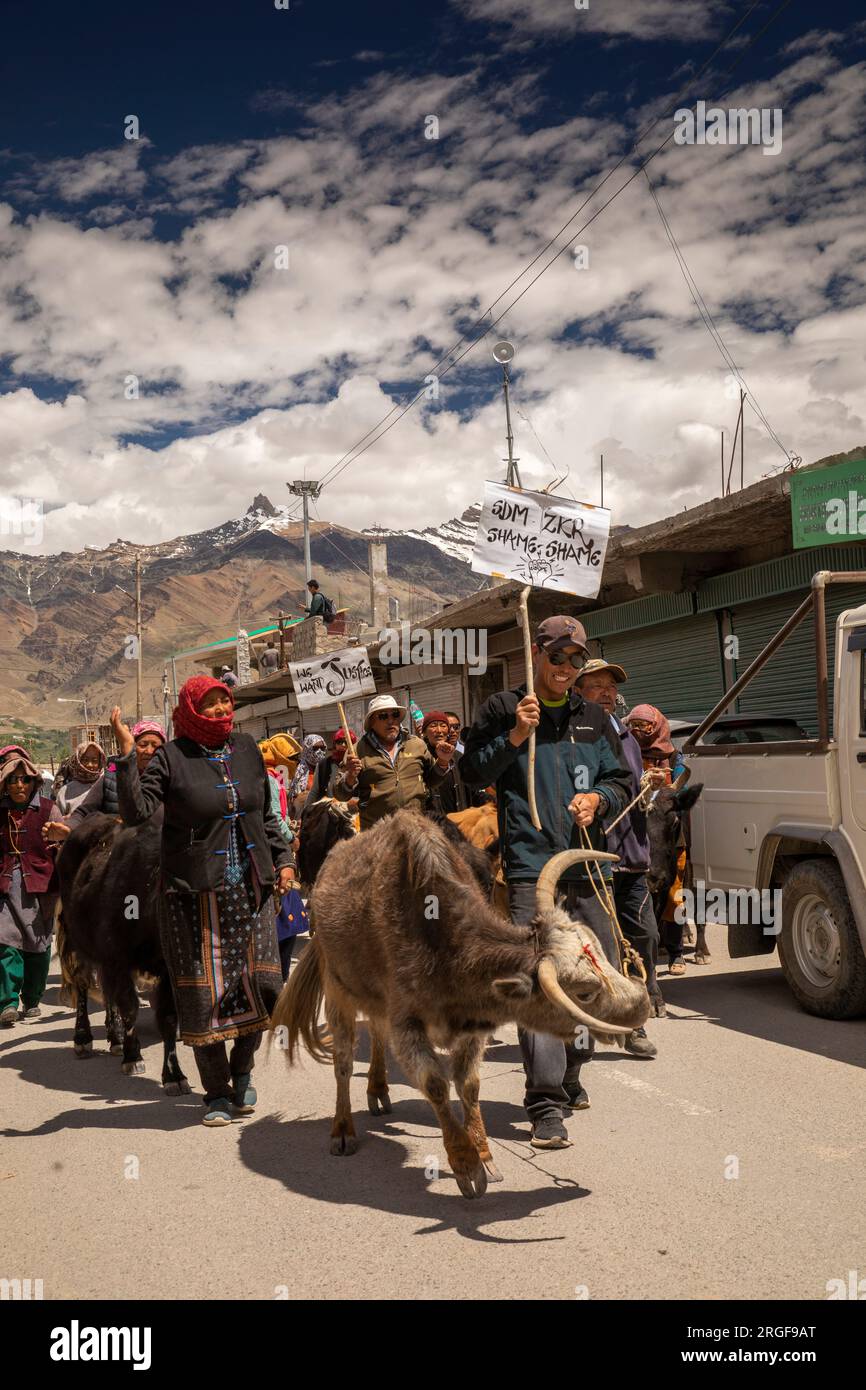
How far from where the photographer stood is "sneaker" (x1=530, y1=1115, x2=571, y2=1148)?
5.21 m

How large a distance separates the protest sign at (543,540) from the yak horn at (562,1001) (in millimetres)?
3563

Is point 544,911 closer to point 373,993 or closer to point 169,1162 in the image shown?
point 373,993

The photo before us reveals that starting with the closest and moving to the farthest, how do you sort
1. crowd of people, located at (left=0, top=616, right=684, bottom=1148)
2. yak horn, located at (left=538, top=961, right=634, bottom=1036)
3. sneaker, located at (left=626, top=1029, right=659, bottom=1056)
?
yak horn, located at (left=538, top=961, right=634, bottom=1036) → crowd of people, located at (left=0, top=616, right=684, bottom=1148) → sneaker, located at (left=626, top=1029, right=659, bottom=1056)

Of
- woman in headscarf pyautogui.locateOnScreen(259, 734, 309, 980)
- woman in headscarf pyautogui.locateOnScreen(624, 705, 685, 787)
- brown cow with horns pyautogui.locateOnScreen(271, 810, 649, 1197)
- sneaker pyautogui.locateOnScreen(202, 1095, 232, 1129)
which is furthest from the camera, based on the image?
woman in headscarf pyautogui.locateOnScreen(624, 705, 685, 787)

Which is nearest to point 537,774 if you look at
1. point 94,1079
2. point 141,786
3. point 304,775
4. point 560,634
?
point 560,634

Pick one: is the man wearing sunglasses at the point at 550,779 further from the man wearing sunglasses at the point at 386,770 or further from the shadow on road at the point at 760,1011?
the man wearing sunglasses at the point at 386,770

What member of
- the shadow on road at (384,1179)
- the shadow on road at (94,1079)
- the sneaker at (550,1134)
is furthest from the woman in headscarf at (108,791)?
the sneaker at (550,1134)

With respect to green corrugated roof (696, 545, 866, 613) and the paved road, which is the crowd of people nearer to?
the paved road

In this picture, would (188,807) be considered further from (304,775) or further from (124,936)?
(304,775)

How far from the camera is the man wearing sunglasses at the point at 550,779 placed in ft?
17.6

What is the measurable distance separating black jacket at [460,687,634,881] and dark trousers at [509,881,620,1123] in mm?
107

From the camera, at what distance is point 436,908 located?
485 centimetres

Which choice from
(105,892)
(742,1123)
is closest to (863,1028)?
(742,1123)

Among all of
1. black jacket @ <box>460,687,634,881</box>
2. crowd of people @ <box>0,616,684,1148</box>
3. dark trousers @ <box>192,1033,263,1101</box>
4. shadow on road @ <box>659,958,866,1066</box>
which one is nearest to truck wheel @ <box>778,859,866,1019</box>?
shadow on road @ <box>659,958,866,1066</box>
